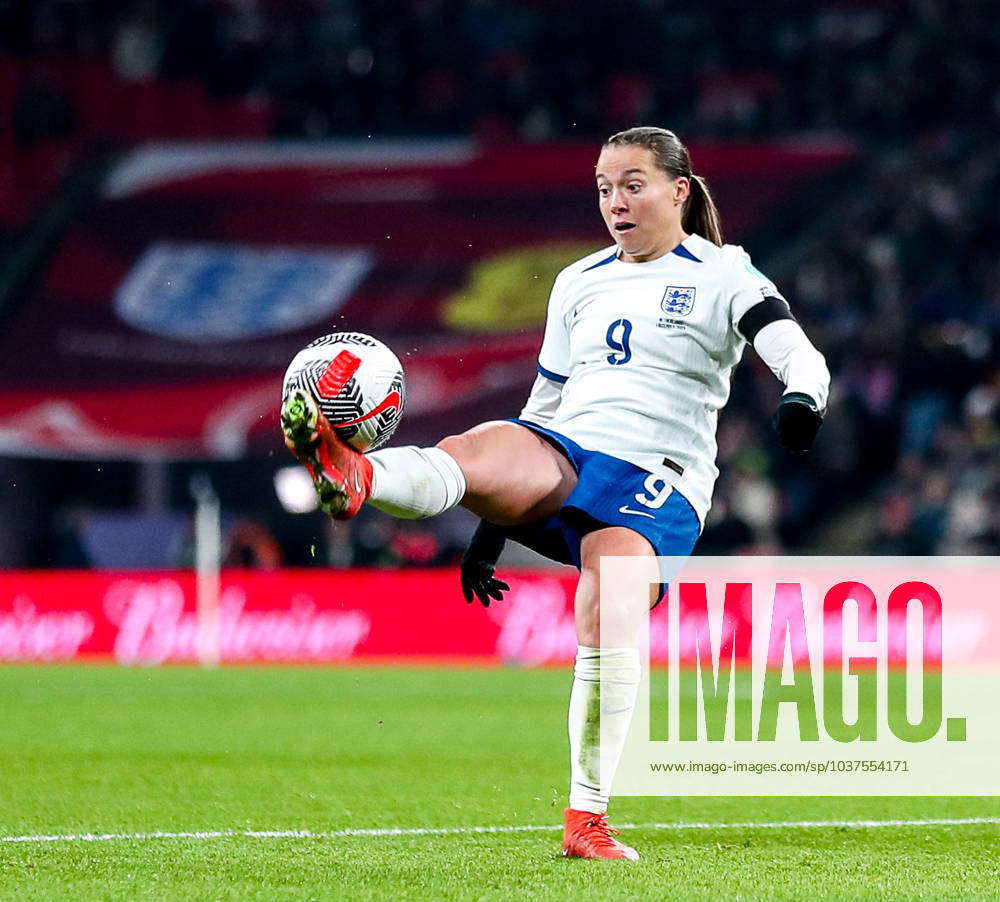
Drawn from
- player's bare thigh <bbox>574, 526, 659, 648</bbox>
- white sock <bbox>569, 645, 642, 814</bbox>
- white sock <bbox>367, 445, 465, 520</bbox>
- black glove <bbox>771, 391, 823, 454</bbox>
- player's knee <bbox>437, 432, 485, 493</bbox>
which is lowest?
white sock <bbox>569, 645, 642, 814</bbox>

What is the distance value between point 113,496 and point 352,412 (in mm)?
14576

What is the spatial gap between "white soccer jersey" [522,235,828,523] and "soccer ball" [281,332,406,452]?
76 cm

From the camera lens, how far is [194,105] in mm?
21094

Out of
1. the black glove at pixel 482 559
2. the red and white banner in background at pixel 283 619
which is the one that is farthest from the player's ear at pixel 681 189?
the red and white banner in background at pixel 283 619

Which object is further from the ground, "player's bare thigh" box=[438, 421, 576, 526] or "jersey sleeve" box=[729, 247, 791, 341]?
"jersey sleeve" box=[729, 247, 791, 341]

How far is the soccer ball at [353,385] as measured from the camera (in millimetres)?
4398

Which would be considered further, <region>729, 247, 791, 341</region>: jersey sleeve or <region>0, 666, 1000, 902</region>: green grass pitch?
<region>729, 247, 791, 341</region>: jersey sleeve

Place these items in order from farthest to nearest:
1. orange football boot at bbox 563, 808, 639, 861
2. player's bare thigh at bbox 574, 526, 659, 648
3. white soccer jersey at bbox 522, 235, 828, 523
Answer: white soccer jersey at bbox 522, 235, 828, 523
player's bare thigh at bbox 574, 526, 659, 648
orange football boot at bbox 563, 808, 639, 861

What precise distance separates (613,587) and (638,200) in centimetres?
108

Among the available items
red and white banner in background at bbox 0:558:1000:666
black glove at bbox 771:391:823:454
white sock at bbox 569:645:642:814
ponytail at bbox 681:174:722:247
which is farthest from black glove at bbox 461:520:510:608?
red and white banner in background at bbox 0:558:1000:666

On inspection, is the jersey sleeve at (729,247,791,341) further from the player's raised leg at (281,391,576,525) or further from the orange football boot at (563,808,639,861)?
the orange football boot at (563,808,639,861)

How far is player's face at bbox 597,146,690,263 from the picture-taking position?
17.2 feet

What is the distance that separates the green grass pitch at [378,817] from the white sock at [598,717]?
8.9 inches

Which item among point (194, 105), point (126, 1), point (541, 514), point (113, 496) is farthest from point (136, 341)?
point (541, 514)
